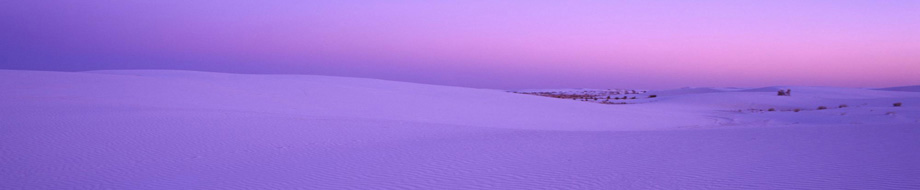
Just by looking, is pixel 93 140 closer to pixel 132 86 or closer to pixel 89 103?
pixel 89 103

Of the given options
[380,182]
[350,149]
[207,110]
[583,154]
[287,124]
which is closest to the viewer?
[380,182]

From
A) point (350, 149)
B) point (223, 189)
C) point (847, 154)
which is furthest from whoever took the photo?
point (350, 149)

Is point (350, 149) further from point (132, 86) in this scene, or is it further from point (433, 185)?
point (132, 86)

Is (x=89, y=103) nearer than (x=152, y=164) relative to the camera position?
No

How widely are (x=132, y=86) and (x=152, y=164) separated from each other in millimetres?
12365

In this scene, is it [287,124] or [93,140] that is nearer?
[93,140]

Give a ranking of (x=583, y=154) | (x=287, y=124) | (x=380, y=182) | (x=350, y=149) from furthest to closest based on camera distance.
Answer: (x=287, y=124) → (x=350, y=149) → (x=583, y=154) → (x=380, y=182)

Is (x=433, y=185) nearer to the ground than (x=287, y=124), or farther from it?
nearer to the ground

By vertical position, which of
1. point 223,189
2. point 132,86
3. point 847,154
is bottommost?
point 223,189

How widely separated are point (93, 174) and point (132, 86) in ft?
41.6

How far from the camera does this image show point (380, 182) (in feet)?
17.5

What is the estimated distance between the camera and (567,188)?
16.2 feet

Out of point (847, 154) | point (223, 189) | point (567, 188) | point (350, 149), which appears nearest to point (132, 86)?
point (350, 149)

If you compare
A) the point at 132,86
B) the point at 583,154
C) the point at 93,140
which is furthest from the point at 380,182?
the point at 132,86
